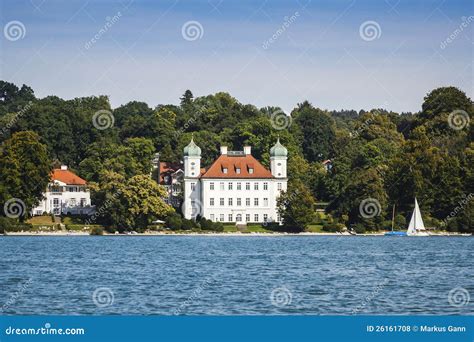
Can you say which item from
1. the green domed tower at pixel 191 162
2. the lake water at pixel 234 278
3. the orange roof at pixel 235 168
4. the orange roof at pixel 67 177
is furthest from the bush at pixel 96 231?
the green domed tower at pixel 191 162

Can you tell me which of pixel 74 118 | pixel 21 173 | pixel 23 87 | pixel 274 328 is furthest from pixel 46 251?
pixel 23 87

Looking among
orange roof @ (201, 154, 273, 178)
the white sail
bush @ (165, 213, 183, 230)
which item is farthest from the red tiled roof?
the white sail

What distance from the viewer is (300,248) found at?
6694 cm

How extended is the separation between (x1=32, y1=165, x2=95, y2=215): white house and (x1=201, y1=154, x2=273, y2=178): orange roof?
1123cm

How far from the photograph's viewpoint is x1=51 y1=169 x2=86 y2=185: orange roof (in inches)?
4048

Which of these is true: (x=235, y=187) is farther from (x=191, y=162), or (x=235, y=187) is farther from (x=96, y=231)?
(x=96, y=231)

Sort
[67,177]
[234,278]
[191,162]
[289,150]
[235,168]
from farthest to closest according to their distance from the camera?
1. [289,150]
2. [67,177]
3. [191,162]
4. [235,168]
5. [234,278]

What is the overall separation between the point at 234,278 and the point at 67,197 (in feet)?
201

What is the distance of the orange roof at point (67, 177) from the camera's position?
10281 centimetres

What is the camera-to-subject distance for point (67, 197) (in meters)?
102

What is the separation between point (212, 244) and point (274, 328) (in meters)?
49.5

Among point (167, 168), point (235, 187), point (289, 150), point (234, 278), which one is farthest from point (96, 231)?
point (234, 278)

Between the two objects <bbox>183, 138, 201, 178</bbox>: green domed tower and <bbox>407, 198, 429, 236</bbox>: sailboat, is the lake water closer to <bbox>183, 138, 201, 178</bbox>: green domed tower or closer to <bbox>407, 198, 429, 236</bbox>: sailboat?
<bbox>407, 198, 429, 236</bbox>: sailboat

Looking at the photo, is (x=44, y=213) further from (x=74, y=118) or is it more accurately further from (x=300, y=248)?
(x=300, y=248)
